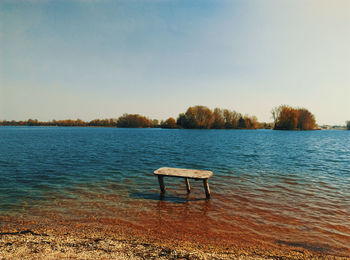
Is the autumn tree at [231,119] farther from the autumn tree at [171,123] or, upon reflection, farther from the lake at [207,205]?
the lake at [207,205]

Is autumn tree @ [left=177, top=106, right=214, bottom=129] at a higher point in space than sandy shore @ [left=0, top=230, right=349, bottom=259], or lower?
higher

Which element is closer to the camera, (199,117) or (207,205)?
(207,205)

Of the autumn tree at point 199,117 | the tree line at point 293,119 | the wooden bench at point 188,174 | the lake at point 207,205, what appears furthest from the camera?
the autumn tree at point 199,117

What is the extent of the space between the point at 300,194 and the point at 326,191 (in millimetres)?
1970

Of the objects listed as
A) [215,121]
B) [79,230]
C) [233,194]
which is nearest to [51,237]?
[79,230]

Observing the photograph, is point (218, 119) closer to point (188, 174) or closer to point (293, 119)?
point (293, 119)

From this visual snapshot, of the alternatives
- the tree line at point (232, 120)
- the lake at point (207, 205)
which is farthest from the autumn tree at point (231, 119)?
the lake at point (207, 205)

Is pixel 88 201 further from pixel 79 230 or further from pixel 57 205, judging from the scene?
pixel 79 230

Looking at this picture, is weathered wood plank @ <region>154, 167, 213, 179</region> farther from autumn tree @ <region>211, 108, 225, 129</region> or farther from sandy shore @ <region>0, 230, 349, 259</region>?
autumn tree @ <region>211, 108, 225, 129</region>

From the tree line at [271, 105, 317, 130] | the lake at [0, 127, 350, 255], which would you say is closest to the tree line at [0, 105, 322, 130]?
the tree line at [271, 105, 317, 130]

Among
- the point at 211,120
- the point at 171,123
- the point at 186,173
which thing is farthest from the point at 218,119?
the point at 186,173

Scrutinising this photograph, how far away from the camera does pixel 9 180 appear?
12.5m

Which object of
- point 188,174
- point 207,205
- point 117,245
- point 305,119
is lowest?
point 207,205

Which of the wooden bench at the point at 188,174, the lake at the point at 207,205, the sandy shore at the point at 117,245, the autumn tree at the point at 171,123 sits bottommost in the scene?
the lake at the point at 207,205
